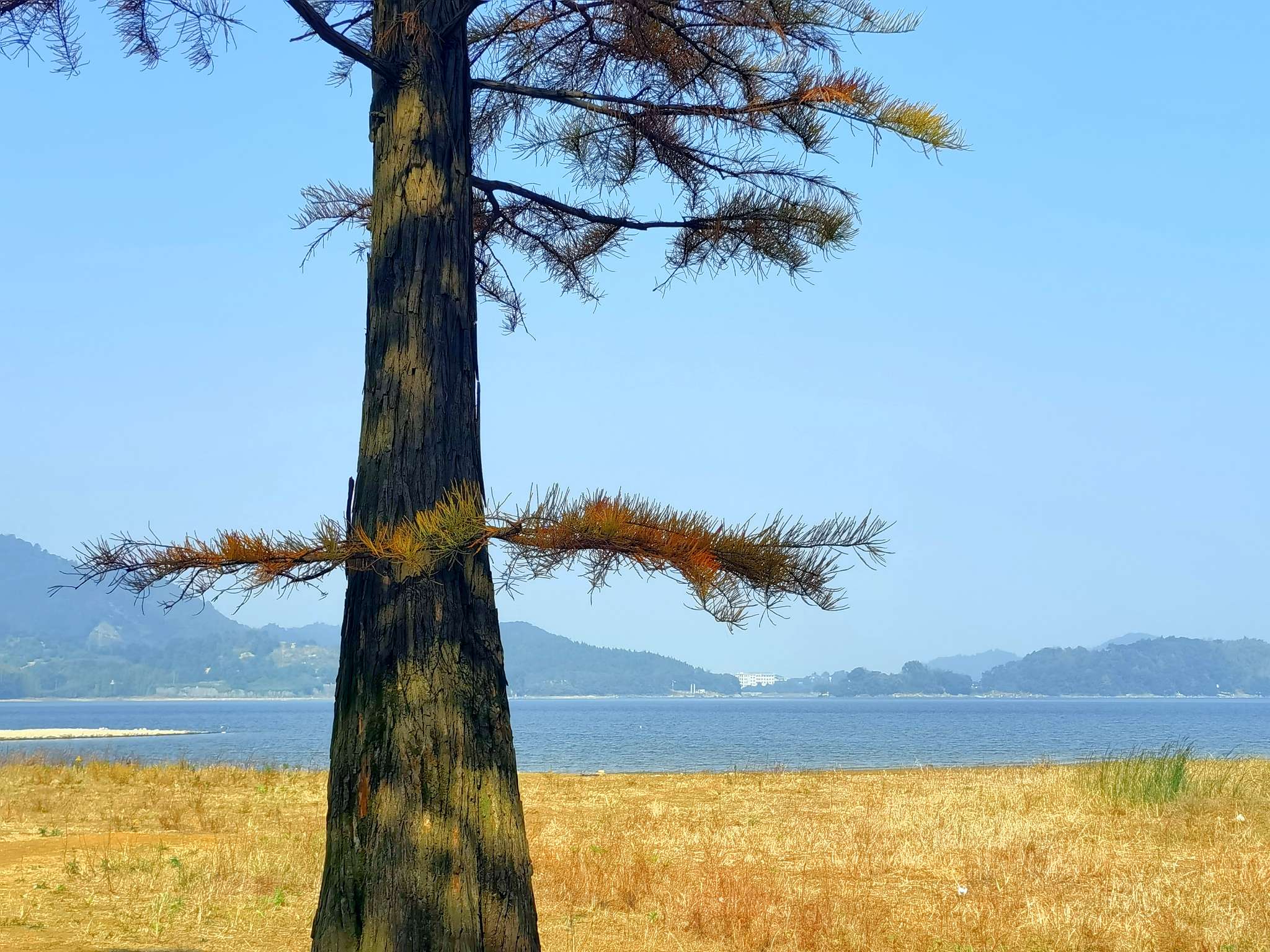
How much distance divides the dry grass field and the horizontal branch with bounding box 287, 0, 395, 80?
556cm

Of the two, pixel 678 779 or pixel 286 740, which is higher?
pixel 678 779

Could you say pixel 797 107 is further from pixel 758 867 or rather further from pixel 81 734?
pixel 81 734

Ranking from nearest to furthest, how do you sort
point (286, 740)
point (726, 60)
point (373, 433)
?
point (373, 433) < point (726, 60) < point (286, 740)

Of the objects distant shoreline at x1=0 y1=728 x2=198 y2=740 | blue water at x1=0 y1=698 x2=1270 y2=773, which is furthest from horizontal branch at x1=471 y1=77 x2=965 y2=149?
distant shoreline at x1=0 y1=728 x2=198 y2=740

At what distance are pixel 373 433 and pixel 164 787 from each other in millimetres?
15207

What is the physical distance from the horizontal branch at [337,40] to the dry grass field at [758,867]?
556 centimetres

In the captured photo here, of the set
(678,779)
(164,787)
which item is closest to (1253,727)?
(678,779)

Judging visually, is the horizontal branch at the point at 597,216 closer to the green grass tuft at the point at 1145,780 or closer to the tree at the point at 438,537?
the tree at the point at 438,537

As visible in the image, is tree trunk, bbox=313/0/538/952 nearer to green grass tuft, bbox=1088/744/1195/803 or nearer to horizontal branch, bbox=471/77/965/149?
horizontal branch, bbox=471/77/965/149

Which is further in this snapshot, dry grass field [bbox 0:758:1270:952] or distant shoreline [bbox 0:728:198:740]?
distant shoreline [bbox 0:728:198:740]

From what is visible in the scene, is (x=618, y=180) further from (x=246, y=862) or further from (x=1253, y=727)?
(x=1253, y=727)

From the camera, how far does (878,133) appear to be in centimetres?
512

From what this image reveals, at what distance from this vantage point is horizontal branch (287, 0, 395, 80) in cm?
460

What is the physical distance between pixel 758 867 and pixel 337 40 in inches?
334
